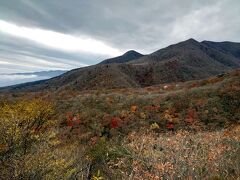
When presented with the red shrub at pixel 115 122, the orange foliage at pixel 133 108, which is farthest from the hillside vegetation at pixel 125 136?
the orange foliage at pixel 133 108

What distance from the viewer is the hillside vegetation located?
1027 centimetres

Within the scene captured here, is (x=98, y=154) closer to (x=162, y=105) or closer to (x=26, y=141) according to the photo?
(x=26, y=141)

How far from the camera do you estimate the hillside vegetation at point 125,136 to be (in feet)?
33.7

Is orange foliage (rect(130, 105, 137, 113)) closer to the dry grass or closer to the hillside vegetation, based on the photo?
the hillside vegetation

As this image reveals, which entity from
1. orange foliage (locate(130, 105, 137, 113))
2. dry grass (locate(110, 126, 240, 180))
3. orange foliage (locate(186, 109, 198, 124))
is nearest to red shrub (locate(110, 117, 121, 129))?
orange foliage (locate(130, 105, 137, 113))

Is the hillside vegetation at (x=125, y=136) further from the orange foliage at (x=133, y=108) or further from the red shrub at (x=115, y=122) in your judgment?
the orange foliage at (x=133, y=108)

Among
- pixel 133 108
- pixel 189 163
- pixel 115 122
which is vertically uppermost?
pixel 189 163

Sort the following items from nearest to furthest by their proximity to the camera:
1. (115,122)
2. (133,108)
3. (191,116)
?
(115,122) → (191,116) → (133,108)

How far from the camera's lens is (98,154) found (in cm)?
1627

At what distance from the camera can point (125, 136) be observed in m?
24.9

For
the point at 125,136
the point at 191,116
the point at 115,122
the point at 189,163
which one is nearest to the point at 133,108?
the point at 115,122

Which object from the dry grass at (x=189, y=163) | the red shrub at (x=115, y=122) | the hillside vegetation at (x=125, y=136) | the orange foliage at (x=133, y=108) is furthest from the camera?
the orange foliage at (x=133, y=108)

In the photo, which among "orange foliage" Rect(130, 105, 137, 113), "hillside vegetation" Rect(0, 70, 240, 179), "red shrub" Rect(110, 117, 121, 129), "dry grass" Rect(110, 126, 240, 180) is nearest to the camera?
"dry grass" Rect(110, 126, 240, 180)

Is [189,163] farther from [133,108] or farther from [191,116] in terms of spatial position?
[133,108]
